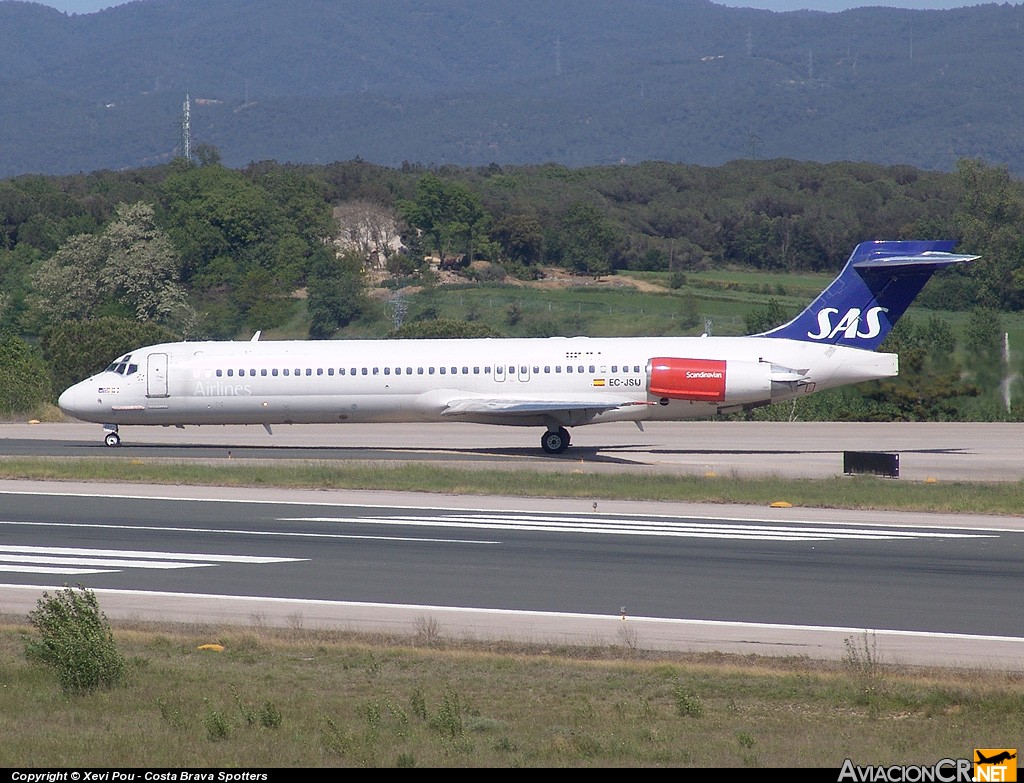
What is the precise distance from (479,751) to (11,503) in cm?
1920

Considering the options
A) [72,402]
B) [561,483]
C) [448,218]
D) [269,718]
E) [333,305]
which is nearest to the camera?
[269,718]

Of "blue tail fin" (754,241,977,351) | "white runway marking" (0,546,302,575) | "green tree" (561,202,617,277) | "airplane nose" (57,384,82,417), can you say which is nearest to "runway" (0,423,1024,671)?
"white runway marking" (0,546,302,575)

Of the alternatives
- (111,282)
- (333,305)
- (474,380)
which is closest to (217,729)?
(474,380)

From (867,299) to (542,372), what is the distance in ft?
29.3

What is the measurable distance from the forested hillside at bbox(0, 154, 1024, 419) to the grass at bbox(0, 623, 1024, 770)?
32577 mm

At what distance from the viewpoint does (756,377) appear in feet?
114

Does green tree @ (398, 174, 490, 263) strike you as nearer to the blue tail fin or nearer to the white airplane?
the white airplane

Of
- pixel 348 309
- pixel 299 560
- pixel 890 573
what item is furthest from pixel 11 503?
pixel 348 309

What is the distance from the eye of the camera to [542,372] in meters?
35.7

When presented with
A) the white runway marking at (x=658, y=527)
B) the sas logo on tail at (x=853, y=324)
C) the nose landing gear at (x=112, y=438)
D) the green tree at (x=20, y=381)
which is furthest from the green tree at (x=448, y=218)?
the white runway marking at (x=658, y=527)

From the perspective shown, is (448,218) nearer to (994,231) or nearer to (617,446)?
(994,231)

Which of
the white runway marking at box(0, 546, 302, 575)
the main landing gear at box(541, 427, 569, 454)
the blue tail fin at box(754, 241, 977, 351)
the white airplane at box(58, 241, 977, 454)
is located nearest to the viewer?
the white runway marking at box(0, 546, 302, 575)

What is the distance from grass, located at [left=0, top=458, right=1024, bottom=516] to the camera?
2655 centimetres

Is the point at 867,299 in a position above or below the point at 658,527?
above
